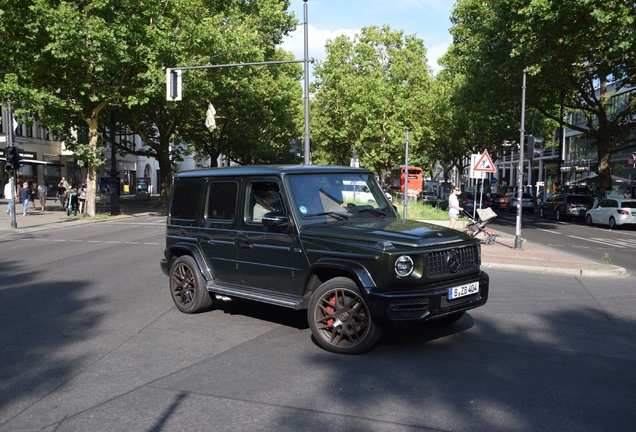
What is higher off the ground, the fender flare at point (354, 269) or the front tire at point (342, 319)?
the fender flare at point (354, 269)

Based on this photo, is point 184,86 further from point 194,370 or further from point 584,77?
point 194,370

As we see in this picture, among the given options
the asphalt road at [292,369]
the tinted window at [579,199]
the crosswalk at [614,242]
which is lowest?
the crosswalk at [614,242]

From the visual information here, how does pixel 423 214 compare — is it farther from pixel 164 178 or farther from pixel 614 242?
pixel 164 178

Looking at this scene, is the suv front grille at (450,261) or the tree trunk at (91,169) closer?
the suv front grille at (450,261)

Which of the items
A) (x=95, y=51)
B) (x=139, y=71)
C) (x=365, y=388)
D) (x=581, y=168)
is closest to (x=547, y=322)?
(x=365, y=388)

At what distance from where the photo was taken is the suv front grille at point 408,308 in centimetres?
566

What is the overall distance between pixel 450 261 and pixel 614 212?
87.8 ft

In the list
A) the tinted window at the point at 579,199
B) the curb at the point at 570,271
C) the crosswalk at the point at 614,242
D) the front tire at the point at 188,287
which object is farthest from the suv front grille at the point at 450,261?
the tinted window at the point at 579,199

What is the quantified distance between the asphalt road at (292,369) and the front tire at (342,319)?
0.58ft

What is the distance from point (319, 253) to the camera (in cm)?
623

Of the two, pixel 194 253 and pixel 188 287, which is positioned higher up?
pixel 194 253

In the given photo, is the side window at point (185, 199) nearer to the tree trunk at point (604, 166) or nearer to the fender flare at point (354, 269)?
the fender flare at point (354, 269)

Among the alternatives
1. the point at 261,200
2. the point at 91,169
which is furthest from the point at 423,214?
the point at 261,200

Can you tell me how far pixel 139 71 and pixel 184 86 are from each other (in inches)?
84.5
